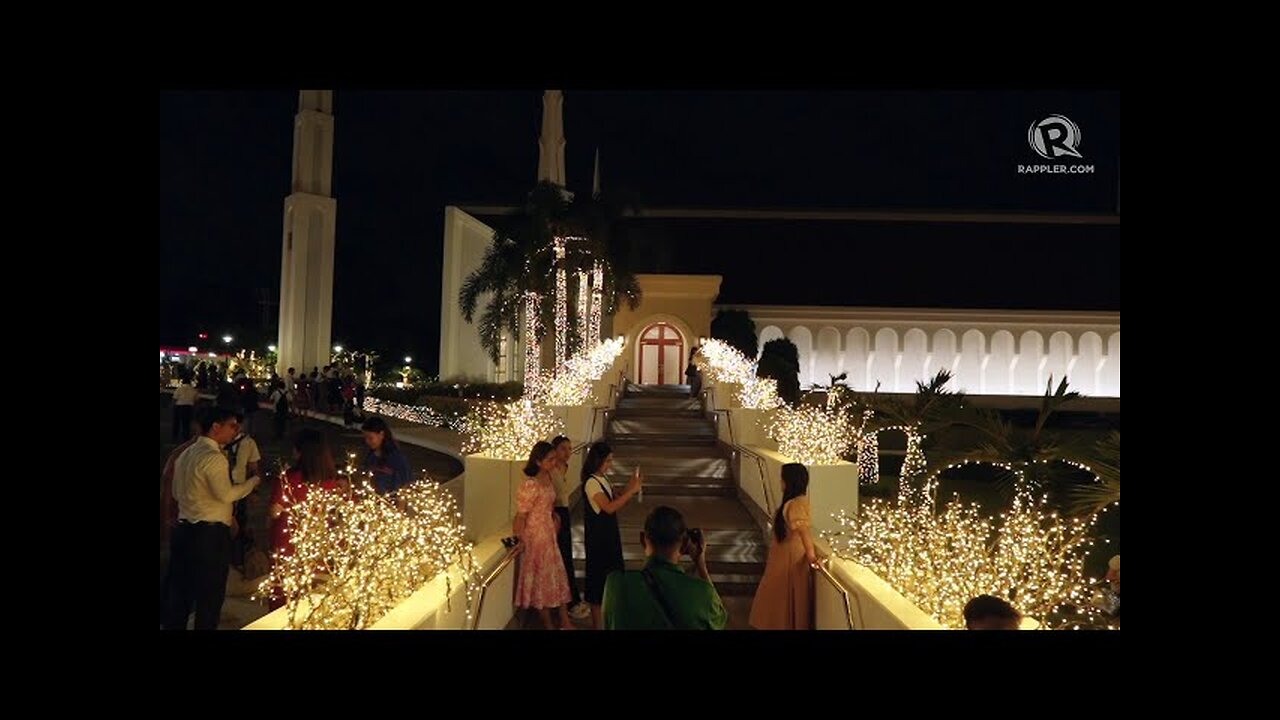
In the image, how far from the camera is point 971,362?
30.7 metres

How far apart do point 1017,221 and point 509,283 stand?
25169 millimetres

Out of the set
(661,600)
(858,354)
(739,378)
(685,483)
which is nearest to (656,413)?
(739,378)

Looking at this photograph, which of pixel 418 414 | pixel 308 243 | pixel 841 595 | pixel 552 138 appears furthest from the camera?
pixel 308 243

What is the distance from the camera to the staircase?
362 inches

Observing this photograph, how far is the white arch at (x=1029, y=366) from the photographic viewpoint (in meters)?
30.2

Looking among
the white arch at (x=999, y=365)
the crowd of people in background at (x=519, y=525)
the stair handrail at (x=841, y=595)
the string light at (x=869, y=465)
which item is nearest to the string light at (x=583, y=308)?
the string light at (x=869, y=465)

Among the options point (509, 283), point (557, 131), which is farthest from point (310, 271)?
point (509, 283)

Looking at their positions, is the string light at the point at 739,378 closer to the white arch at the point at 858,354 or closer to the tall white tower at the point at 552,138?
the white arch at the point at 858,354

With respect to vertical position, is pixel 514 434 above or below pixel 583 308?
below

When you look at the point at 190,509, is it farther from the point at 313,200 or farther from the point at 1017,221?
the point at 1017,221

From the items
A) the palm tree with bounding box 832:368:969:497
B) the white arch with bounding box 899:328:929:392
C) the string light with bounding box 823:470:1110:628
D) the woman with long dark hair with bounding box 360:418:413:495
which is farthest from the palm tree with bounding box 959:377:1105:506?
the white arch with bounding box 899:328:929:392

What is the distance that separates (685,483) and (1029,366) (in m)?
22.4

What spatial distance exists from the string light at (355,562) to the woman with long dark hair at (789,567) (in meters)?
1.98

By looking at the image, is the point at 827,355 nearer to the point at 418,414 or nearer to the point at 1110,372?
the point at 1110,372
